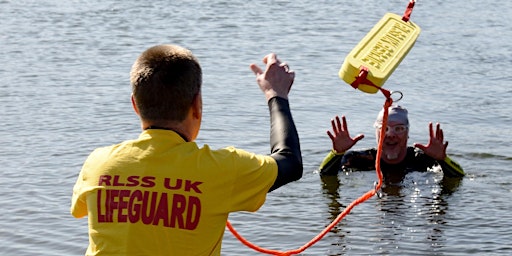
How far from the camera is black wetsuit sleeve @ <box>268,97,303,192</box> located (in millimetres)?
3521

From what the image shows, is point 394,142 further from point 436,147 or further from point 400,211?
point 400,211

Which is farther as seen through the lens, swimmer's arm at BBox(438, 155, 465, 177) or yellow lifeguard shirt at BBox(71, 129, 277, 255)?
swimmer's arm at BBox(438, 155, 465, 177)

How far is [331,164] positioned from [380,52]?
18.3ft

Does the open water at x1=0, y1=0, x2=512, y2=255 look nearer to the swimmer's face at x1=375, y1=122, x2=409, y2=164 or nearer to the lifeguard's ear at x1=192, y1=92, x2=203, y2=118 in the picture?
the swimmer's face at x1=375, y1=122, x2=409, y2=164

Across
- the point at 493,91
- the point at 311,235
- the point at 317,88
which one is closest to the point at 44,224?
the point at 311,235

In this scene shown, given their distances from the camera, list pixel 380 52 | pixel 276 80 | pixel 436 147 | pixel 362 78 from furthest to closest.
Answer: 1. pixel 436 147
2. pixel 380 52
3. pixel 362 78
4. pixel 276 80

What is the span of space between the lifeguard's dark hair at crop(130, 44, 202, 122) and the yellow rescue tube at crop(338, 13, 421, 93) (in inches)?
55.1

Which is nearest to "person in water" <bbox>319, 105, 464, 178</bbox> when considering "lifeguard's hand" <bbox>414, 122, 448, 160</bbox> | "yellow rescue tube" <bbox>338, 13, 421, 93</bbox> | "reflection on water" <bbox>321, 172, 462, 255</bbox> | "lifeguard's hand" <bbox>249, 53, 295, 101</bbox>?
"lifeguard's hand" <bbox>414, 122, 448, 160</bbox>

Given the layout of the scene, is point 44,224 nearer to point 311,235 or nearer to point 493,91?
point 311,235

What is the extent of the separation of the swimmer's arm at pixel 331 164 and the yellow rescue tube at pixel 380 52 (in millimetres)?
5145

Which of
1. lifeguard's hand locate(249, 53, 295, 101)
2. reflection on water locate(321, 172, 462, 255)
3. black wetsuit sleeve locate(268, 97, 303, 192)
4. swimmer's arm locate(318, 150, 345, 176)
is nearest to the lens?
black wetsuit sleeve locate(268, 97, 303, 192)

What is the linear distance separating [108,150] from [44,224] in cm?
548

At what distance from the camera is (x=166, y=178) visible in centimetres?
330

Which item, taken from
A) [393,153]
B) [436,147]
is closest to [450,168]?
[436,147]
